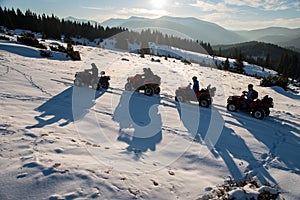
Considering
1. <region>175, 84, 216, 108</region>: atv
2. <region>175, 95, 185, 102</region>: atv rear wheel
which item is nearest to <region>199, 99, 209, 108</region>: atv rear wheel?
<region>175, 84, 216, 108</region>: atv

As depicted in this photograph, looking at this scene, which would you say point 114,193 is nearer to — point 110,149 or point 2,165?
point 110,149

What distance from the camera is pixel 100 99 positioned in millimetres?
11180

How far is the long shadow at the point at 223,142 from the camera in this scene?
6451 millimetres

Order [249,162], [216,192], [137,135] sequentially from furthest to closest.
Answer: [137,135]
[249,162]
[216,192]

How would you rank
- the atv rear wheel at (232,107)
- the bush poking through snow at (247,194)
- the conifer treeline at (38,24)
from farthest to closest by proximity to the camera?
the conifer treeline at (38,24) < the atv rear wheel at (232,107) < the bush poking through snow at (247,194)

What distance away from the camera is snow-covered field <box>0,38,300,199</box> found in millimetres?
4707

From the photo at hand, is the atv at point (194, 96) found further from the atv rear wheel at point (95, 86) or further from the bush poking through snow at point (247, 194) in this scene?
the bush poking through snow at point (247, 194)

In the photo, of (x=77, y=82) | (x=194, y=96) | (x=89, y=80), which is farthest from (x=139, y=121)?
(x=77, y=82)

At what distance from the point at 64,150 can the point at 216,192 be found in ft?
12.5

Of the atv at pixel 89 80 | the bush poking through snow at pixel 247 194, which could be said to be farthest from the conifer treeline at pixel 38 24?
the bush poking through snow at pixel 247 194

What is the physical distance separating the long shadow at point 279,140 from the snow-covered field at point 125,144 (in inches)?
1.6

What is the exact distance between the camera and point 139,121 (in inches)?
355

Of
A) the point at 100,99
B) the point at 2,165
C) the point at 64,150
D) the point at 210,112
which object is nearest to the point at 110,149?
the point at 64,150

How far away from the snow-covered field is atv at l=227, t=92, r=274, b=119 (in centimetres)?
37
